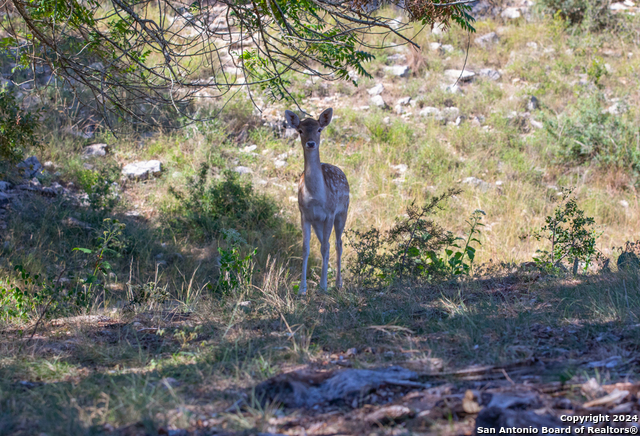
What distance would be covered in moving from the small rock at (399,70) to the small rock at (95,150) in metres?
7.72

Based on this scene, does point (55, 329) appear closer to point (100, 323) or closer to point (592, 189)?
point (100, 323)

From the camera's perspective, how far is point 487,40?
15.5 metres

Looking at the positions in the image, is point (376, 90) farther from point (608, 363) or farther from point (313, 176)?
point (608, 363)

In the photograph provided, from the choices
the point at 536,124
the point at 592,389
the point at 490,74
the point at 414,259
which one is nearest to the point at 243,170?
the point at 414,259

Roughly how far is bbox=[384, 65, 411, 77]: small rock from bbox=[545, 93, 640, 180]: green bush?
415 cm

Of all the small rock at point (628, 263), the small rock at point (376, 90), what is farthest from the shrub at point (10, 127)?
the small rock at point (376, 90)

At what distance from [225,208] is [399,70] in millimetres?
7474

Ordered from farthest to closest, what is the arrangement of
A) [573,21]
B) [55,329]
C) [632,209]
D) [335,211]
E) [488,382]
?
[573,21], [632,209], [335,211], [55,329], [488,382]

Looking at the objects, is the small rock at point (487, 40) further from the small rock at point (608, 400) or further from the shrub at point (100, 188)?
the small rock at point (608, 400)

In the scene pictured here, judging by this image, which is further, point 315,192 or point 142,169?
point 142,169

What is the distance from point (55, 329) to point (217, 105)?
325 inches

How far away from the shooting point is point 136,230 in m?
8.30

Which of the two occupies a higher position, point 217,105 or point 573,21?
point 573,21

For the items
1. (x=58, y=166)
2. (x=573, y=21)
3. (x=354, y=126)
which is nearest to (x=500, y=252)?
(x=354, y=126)
